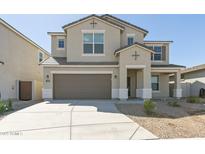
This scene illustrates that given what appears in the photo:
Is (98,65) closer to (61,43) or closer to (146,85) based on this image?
(146,85)

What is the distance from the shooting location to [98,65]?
16.7 meters

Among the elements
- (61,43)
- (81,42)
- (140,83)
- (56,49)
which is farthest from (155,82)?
(56,49)

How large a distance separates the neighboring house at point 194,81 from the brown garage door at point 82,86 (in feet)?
39.1

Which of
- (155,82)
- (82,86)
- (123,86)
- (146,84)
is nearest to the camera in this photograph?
(123,86)

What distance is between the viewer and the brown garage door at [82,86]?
17.1m

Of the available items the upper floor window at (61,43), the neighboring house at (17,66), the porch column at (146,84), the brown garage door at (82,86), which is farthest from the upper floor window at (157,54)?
the neighboring house at (17,66)

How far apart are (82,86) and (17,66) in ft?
24.9

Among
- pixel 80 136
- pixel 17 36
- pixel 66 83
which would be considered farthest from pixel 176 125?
pixel 17 36

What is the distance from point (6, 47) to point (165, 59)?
16.0 meters

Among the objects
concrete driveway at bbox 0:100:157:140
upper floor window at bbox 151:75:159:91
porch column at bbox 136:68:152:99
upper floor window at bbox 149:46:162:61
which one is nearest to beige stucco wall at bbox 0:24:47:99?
concrete driveway at bbox 0:100:157:140

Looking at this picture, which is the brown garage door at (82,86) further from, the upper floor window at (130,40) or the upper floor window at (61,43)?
the upper floor window at (130,40)
